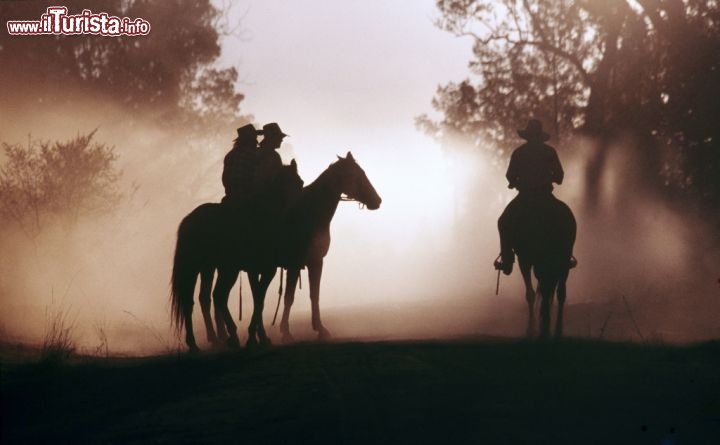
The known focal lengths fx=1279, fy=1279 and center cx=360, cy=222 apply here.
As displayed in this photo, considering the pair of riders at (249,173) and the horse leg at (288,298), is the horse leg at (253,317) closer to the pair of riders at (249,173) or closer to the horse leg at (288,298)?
the pair of riders at (249,173)

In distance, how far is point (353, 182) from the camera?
19.7 m

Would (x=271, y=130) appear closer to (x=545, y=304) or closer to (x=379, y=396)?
(x=545, y=304)

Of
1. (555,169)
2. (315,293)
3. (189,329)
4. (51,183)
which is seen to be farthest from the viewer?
(51,183)

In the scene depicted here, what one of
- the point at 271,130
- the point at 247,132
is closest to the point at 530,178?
the point at 271,130

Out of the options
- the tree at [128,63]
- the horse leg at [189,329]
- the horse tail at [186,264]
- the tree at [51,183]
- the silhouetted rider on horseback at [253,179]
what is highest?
the tree at [128,63]

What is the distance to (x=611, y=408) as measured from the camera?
1123 cm

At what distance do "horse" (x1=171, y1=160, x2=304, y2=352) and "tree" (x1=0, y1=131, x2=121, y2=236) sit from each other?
12.4 metres

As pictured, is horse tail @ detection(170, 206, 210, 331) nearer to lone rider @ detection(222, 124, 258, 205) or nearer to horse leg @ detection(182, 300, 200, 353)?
horse leg @ detection(182, 300, 200, 353)

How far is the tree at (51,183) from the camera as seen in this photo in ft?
103

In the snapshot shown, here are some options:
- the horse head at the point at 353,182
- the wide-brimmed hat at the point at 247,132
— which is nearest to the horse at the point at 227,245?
the wide-brimmed hat at the point at 247,132

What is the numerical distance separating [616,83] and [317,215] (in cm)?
2162

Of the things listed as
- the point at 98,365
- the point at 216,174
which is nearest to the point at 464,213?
the point at 216,174

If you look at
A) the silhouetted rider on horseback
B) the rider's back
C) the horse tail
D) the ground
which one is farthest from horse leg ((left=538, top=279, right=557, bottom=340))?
the horse tail

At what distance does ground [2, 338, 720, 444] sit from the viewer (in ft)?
34.0
